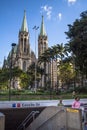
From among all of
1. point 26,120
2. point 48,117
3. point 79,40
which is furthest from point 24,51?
point 48,117

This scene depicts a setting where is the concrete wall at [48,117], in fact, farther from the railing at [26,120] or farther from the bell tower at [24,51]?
the bell tower at [24,51]

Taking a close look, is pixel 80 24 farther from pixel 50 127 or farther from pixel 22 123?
pixel 50 127

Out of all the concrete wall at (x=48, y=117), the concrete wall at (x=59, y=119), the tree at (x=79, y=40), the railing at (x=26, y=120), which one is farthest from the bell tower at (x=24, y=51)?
the concrete wall at (x=59, y=119)

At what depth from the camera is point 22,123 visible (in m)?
25.6

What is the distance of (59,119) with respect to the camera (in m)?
17.5

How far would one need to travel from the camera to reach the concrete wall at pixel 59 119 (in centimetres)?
1524

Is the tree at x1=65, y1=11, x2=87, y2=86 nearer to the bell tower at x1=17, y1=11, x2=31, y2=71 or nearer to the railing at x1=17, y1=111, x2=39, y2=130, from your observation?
the railing at x1=17, y1=111, x2=39, y2=130

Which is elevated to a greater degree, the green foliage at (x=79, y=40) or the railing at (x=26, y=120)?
the green foliage at (x=79, y=40)

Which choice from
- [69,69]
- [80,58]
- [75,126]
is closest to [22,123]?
[75,126]

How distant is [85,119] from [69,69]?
6732 centimetres

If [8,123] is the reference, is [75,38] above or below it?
above

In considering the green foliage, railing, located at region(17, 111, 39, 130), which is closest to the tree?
the green foliage

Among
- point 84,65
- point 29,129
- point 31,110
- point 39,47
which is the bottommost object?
point 29,129

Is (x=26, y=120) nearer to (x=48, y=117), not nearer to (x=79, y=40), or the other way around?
(x=48, y=117)
